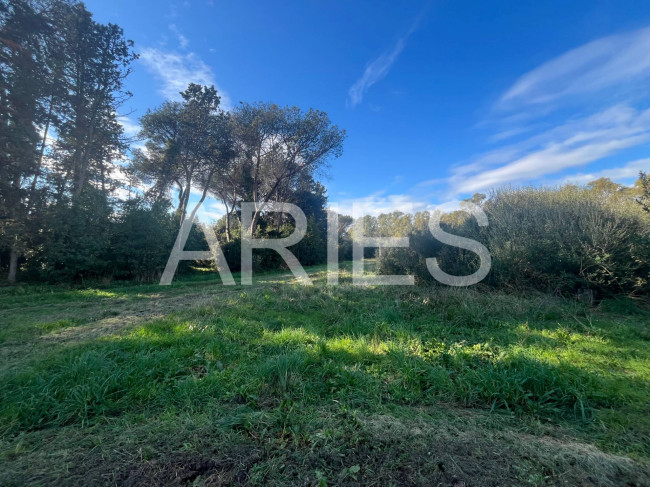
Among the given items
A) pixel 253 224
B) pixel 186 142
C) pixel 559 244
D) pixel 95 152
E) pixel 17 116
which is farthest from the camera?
pixel 253 224

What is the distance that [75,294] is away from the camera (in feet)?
27.2

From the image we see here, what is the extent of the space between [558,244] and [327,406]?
7394 millimetres

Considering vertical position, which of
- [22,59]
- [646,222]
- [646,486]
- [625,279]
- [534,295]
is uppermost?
[22,59]

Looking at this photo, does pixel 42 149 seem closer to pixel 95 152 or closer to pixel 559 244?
→ pixel 95 152

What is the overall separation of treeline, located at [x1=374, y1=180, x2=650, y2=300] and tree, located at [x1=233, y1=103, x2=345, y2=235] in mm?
12663

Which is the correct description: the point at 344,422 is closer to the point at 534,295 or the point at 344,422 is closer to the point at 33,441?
the point at 33,441

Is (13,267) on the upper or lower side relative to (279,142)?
lower

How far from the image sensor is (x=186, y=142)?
55.0ft

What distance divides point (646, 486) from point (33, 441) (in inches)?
167

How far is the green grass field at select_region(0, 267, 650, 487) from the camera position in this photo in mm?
1643

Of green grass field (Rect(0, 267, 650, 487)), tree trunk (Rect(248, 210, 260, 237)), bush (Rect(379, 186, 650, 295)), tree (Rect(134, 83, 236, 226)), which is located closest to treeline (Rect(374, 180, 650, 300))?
bush (Rect(379, 186, 650, 295))

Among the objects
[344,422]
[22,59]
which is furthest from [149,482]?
[22,59]

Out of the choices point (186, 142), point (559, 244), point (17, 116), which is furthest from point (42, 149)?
point (559, 244)

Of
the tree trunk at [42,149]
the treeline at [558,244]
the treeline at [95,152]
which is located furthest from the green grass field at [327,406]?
the tree trunk at [42,149]
